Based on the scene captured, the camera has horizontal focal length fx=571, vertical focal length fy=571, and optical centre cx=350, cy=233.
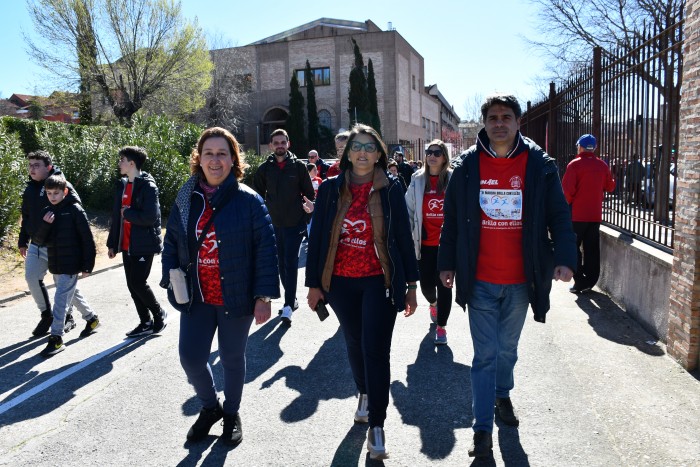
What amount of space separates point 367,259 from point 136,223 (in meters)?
3.16

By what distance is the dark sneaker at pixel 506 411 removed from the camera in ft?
12.5

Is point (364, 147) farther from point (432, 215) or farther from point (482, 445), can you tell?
point (432, 215)

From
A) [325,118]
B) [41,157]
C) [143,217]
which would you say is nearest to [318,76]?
[325,118]

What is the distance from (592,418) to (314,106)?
140 ft

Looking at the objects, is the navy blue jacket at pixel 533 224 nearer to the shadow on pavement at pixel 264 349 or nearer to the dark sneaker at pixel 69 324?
the shadow on pavement at pixel 264 349

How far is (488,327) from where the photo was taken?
3.57 metres

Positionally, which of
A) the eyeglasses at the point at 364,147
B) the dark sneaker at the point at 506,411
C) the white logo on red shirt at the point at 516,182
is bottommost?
the dark sneaker at the point at 506,411

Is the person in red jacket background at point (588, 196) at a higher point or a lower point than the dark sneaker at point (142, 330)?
higher

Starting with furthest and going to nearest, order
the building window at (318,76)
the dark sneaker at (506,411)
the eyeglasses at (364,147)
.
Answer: the building window at (318,76) < the dark sneaker at (506,411) < the eyeglasses at (364,147)

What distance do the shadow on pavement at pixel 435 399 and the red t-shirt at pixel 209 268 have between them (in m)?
1.58

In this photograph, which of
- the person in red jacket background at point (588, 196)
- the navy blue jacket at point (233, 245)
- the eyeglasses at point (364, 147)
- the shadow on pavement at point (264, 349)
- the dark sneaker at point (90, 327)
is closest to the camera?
the navy blue jacket at point (233, 245)

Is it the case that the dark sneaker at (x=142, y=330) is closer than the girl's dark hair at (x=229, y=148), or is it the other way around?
the girl's dark hair at (x=229, y=148)

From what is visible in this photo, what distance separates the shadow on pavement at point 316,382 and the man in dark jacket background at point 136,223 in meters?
1.97

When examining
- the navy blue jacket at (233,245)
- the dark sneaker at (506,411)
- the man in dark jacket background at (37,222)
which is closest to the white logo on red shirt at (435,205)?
the dark sneaker at (506,411)
